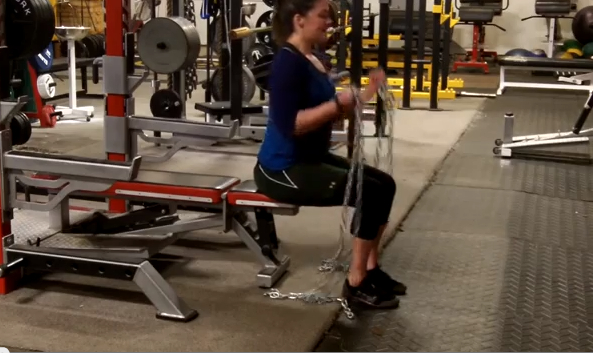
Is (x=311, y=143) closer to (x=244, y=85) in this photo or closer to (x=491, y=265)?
→ (x=491, y=265)

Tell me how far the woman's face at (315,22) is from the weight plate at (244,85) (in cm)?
286

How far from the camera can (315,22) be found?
2393 mm

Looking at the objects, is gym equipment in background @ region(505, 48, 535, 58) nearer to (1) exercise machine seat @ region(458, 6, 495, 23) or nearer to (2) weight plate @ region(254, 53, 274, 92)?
(1) exercise machine seat @ region(458, 6, 495, 23)

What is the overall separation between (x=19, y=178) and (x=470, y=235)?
1915 mm

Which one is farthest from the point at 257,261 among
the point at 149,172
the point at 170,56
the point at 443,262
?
the point at 170,56

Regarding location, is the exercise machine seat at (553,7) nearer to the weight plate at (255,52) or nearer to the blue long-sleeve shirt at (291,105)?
the weight plate at (255,52)

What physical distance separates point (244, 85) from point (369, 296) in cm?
312

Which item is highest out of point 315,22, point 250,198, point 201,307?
point 315,22

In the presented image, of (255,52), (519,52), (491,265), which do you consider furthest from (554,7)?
(491,265)

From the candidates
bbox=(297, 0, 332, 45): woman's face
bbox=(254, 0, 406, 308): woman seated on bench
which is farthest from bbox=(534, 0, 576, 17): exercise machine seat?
bbox=(297, 0, 332, 45): woman's face

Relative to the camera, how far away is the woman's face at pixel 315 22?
238 centimetres

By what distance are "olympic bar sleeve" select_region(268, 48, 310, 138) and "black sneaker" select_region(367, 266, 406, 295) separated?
616 mm

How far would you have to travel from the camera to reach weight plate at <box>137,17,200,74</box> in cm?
404

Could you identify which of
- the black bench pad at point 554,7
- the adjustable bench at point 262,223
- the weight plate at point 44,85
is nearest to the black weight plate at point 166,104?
the weight plate at point 44,85
